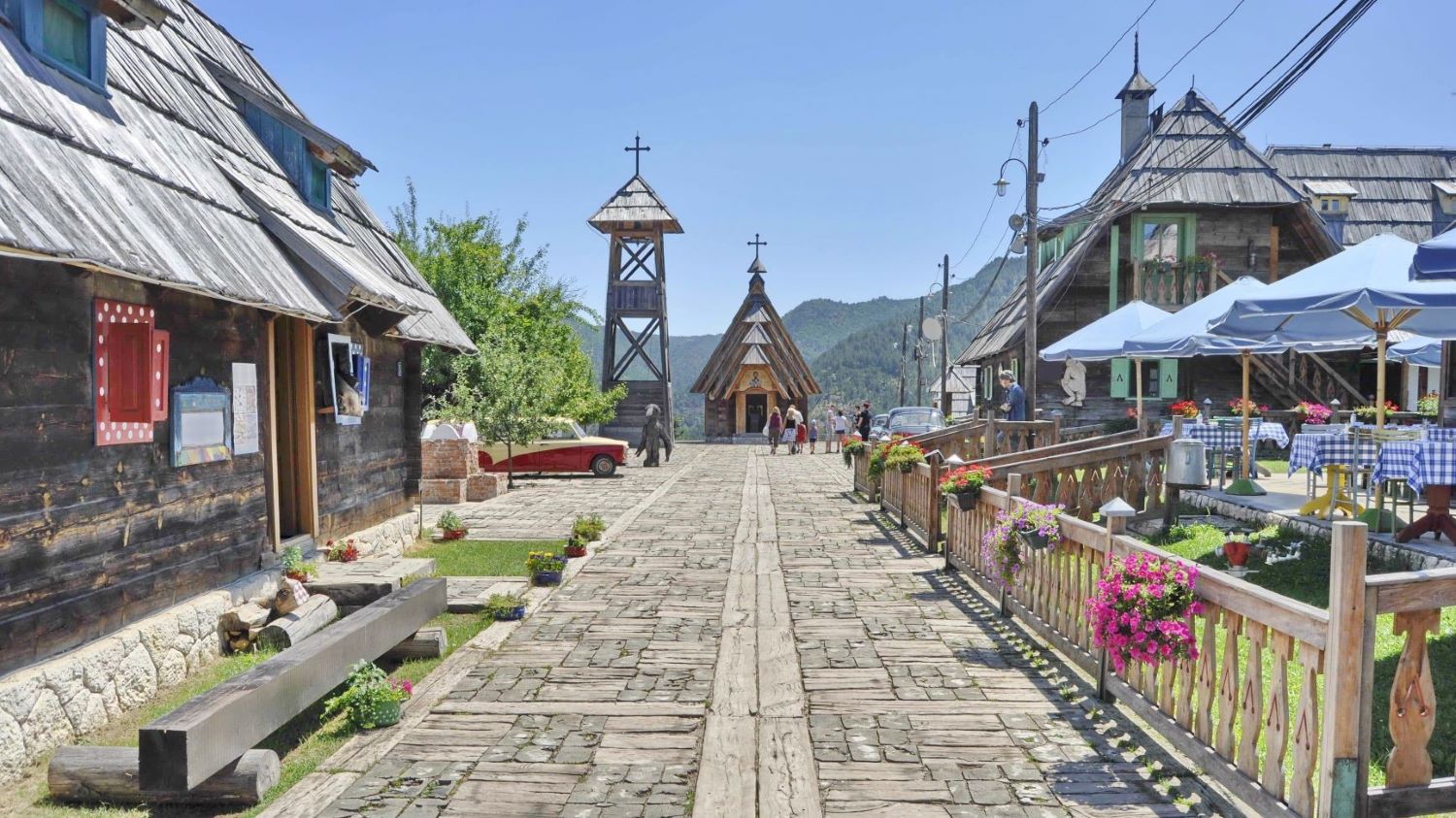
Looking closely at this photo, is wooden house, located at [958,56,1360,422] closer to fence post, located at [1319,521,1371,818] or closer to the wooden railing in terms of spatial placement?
the wooden railing

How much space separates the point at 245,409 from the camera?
8.14 meters

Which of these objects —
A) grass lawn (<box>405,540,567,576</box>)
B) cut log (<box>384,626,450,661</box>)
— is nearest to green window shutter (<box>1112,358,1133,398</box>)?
grass lawn (<box>405,540,567,576</box>)

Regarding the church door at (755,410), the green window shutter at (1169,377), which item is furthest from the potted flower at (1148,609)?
the church door at (755,410)

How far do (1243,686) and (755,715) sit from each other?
267cm

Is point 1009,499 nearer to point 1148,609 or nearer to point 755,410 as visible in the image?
point 1148,609

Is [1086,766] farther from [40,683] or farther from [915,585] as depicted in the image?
[40,683]

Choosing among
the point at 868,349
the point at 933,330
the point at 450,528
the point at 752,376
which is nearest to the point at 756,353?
the point at 752,376

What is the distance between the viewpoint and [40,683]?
5.21 metres

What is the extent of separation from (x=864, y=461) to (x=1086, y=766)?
45.3 feet

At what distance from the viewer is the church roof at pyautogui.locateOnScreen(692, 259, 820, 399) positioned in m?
44.4

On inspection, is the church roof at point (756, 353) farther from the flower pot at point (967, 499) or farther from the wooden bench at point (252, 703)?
the wooden bench at point (252, 703)

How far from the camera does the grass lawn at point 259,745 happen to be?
466 centimetres

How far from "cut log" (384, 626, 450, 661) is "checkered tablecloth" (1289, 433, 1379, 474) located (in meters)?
8.65

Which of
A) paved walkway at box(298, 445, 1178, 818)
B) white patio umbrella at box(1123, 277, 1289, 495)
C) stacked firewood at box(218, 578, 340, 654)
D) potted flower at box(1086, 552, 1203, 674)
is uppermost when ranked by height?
white patio umbrella at box(1123, 277, 1289, 495)
